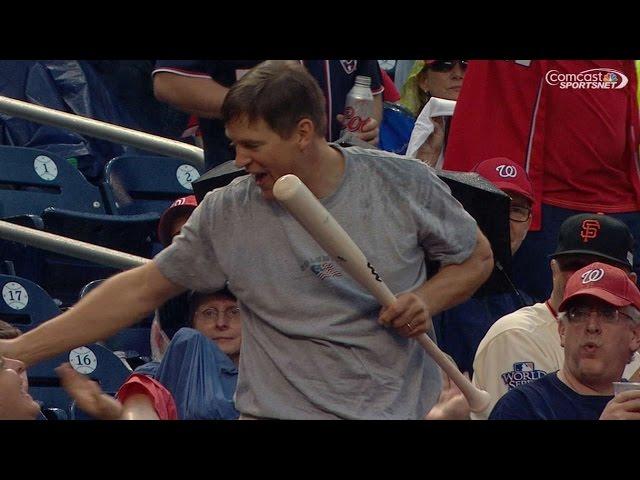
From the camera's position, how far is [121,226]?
8.05 m

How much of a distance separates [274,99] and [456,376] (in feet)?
3.26

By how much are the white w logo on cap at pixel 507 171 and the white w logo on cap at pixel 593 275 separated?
976mm

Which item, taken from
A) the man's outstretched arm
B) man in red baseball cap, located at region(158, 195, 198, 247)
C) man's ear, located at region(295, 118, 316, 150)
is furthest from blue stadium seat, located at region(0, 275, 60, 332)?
man's ear, located at region(295, 118, 316, 150)

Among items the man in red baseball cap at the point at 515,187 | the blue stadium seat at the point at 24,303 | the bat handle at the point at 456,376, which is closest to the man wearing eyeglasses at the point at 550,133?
the man in red baseball cap at the point at 515,187

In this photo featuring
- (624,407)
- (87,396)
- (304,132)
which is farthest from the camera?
(624,407)

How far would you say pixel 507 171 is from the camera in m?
7.12

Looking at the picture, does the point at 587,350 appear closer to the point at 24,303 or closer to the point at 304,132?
the point at 304,132

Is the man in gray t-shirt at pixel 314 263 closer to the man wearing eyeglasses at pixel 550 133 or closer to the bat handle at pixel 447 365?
the bat handle at pixel 447 365

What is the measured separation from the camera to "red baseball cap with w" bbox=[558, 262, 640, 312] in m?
6.13

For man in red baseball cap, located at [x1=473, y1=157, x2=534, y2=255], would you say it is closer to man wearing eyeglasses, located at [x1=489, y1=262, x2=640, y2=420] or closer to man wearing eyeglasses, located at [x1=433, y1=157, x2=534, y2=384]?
man wearing eyeglasses, located at [x1=433, y1=157, x2=534, y2=384]

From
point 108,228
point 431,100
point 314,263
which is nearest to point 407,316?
point 314,263
